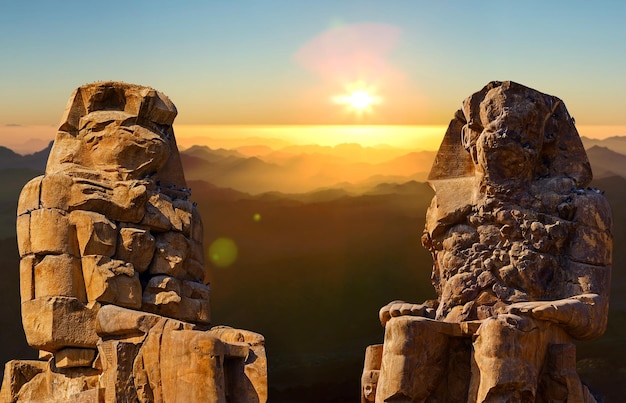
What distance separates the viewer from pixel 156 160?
45.4ft

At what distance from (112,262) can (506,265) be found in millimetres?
3458

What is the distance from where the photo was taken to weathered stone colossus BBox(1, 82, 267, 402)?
12.1 meters

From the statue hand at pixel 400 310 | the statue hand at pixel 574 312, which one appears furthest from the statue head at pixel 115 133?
the statue hand at pixel 574 312

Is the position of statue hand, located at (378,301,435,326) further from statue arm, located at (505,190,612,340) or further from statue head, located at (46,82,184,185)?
statue head, located at (46,82,184,185)

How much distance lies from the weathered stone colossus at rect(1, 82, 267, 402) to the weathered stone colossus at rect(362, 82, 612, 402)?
4.48 feet

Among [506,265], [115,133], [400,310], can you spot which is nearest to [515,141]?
[506,265]

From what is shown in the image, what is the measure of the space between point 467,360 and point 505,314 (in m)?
0.53

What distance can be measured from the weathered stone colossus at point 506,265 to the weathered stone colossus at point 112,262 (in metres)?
1.37

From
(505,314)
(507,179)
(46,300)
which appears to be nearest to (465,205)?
(507,179)

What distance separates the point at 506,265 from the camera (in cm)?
1190

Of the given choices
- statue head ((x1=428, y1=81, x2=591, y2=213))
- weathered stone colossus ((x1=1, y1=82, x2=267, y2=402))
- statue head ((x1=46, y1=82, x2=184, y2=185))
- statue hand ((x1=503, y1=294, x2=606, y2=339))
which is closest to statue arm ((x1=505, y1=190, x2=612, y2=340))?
statue hand ((x1=503, y1=294, x2=606, y2=339))

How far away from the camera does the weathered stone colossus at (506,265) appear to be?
1102cm

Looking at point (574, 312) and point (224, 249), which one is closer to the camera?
point (574, 312)

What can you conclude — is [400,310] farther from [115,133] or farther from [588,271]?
[115,133]
